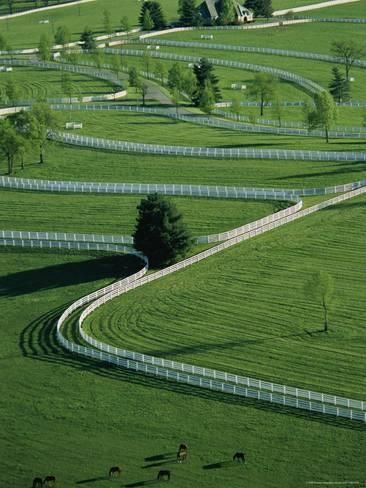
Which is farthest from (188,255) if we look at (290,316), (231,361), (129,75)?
(129,75)

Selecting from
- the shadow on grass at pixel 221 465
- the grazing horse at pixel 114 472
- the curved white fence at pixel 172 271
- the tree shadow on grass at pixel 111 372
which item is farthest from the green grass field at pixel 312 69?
the grazing horse at pixel 114 472

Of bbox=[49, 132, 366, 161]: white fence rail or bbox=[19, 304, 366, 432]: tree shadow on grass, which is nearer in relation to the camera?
bbox=[19, 304, 366, 432]: tree shadow on grass

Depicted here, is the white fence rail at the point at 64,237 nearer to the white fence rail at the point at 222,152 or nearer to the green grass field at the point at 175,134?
the white fence rail at the point at 222,152

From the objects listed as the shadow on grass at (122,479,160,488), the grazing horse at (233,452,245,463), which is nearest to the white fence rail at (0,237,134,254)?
the grazing horse at (233,452,245,463)

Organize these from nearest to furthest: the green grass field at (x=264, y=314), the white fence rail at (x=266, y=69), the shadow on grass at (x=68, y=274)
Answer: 1. the green grass field at (x=264, y=314)
2. the shadow on grass at (x=68, y=274)
3. the white fence rail at (x=266, y=69)

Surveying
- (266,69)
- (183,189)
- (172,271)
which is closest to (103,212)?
(183,189)

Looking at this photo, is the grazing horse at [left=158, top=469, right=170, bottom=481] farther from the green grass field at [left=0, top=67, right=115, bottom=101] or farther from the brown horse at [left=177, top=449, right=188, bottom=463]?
the green grass field at [left=0, top=67, right=115, bottom=101]
